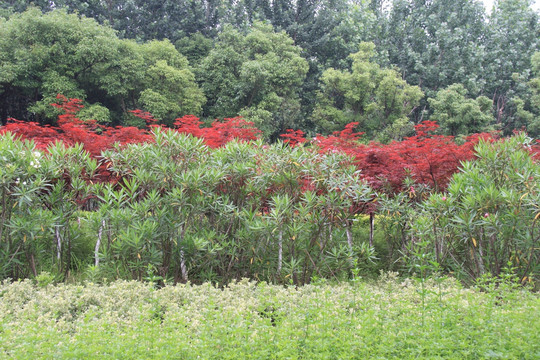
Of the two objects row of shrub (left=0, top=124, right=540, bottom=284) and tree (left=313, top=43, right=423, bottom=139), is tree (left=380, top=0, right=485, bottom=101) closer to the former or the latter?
tree (left=313, top=43, right=423, bottom=139)

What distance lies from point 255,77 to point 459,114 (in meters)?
→ 8.70

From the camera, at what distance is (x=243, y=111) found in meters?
16.2

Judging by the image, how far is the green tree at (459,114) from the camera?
680 inches

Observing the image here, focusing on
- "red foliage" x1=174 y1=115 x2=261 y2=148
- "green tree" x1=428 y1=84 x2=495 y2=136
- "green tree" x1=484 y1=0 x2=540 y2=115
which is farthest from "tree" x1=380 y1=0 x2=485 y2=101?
"red foliage" x1=174 y1=115 x2=261 y2=148

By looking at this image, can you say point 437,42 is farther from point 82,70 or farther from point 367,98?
point 82,70

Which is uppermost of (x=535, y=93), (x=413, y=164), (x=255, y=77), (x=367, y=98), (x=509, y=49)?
(x=509, y=49)

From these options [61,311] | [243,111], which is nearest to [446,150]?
[61,311]

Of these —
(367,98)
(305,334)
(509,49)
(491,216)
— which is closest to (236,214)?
(305,334)

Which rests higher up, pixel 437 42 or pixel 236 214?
pixel 437 42

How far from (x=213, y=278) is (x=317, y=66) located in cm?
1887

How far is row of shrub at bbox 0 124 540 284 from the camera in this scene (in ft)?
13.1

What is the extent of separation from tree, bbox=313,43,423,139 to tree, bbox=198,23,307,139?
1.51 metres

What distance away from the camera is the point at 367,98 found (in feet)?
61.1

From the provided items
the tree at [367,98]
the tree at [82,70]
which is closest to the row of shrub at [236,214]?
the tree at [82,70]
